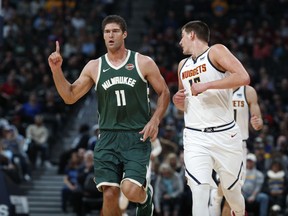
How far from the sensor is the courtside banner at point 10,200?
14789 millimetres

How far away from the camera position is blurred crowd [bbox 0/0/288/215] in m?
19.0

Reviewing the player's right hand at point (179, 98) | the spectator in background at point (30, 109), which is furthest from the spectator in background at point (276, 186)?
the player's right hand at point (179, 98)

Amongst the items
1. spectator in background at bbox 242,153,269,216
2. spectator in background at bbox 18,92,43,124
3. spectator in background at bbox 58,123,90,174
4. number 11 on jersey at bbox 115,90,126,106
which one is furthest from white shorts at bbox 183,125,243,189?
spectator in background at bbox 18,92,43,124

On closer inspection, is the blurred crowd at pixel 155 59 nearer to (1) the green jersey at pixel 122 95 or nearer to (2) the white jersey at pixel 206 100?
(1) the green jersey at pixel 122 95

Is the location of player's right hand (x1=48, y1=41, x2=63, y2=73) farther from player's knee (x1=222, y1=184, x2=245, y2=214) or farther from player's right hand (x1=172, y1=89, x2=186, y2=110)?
player's knee (x1=222, y1=184, x2=245, y2=214)

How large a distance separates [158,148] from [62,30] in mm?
12987

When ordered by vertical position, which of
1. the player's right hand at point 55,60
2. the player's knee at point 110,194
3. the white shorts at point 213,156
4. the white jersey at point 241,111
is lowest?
the player's knee at point 110,194

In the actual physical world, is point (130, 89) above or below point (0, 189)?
above

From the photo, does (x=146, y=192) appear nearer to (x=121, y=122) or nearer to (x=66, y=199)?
(x=121, y=122)

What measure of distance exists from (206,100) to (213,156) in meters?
0.70

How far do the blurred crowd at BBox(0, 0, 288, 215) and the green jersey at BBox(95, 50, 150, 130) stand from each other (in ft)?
26.5

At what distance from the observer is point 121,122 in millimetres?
9859

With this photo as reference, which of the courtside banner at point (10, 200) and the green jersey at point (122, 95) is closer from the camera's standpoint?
the green jersey at point (122, 95)

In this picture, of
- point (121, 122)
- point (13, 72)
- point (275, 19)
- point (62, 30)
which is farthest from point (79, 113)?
point (121, 122)
